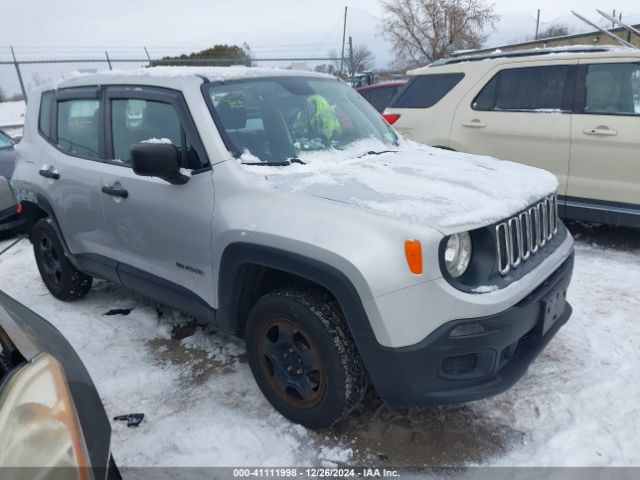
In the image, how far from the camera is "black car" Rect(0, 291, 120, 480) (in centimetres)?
130

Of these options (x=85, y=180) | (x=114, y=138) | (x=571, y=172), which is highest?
(x=114, y=138)

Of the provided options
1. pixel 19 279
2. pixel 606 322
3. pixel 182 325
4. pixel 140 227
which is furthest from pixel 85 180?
pixel 606 322

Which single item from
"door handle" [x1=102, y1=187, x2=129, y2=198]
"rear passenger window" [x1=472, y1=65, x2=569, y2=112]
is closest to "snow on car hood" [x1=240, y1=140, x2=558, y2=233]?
"door handle" [x1=102, y1=187, x2=129, y2=198]

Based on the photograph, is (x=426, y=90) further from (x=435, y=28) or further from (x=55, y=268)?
(x=435, y=28)

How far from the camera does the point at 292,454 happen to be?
272cm

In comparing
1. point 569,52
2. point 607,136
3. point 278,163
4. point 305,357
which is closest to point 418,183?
point 278,163

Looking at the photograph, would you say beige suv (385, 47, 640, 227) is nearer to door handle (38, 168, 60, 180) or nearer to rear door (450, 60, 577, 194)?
rear door (450, 60, 577, 194)

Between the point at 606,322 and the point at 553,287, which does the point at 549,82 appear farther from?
the point at 553,287

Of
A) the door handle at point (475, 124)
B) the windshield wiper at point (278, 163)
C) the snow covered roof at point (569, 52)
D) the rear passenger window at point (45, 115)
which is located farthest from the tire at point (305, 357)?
the snow covered roof at point (569, 52)

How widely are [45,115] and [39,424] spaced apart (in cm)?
384

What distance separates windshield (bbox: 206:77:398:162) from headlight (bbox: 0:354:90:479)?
182cm

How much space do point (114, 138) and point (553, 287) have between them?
2.98 meters

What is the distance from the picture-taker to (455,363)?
2.45 m

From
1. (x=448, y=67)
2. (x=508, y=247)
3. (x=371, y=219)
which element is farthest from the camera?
(x=448, y=67)
